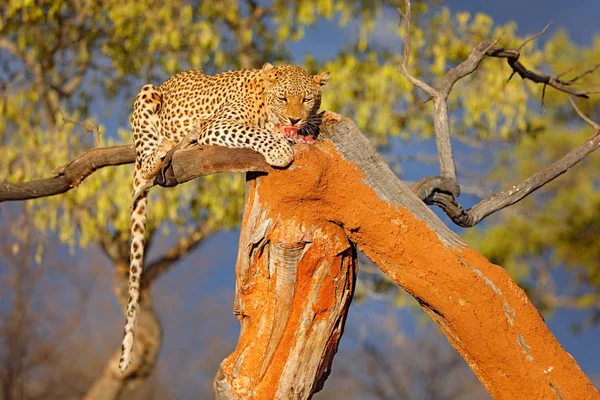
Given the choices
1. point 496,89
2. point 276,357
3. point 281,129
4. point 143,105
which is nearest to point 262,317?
point 276,357

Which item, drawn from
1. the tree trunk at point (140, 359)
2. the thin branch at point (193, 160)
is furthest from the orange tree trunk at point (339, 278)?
the tree trunk at point (140, 359)

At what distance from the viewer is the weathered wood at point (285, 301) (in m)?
4.24

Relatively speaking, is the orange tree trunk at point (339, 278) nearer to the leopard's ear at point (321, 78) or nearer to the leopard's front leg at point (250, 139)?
the leopard's front leg at point (250, 139)

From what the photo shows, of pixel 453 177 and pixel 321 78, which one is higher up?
pixel 453 177

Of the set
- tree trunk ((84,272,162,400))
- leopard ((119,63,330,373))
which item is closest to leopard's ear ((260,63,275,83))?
leopard ((119,63,330,373))

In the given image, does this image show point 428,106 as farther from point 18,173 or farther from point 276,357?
point 276,357

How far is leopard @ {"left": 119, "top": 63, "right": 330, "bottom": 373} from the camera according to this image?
4332 mm

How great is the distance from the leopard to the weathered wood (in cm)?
27

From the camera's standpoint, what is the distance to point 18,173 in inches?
349

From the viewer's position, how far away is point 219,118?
4.64 m

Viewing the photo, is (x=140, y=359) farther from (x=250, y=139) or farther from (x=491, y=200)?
(x=250, y=139)

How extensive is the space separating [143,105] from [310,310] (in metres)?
1.94

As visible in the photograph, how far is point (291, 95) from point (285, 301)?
118 cm

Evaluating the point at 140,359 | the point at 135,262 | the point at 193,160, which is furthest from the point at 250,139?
the point at 140,359
